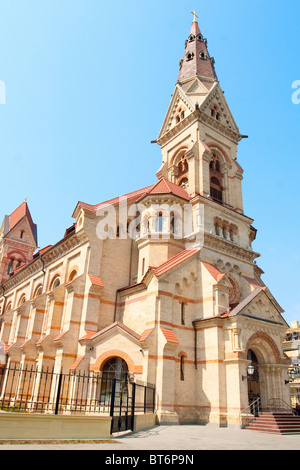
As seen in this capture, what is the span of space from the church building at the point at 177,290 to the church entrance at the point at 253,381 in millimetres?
119

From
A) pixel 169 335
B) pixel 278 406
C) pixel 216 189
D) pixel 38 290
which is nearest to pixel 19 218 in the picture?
pixel 38 290

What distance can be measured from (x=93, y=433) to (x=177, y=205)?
61.3 ft

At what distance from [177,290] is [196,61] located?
27.9 metres

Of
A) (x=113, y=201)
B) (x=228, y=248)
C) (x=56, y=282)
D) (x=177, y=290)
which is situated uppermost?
(x=113, y=201)

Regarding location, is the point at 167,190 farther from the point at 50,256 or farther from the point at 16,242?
the point at 16,242

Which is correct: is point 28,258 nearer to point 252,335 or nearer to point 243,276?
point 243,276

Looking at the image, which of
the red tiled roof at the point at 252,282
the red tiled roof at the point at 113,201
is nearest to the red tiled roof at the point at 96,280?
the red tiled roof at the point at 113,201

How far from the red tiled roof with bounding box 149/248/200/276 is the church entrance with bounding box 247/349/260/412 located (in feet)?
25.1

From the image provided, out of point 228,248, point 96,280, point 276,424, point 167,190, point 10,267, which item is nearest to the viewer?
point 276,424

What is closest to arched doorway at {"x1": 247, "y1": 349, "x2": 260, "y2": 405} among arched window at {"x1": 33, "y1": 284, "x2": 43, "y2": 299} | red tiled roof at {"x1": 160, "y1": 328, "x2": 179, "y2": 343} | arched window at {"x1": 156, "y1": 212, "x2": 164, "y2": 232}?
red tiled roof at {"x1": 160, "y1": 328, "x2": 179, "y2": 343}

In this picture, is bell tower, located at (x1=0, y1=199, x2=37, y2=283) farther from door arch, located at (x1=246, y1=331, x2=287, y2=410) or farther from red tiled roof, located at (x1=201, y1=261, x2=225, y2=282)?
door arch, located at (x1=246, y1=331, x2=287, y2=410)

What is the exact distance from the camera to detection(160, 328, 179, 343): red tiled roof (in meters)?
20.7

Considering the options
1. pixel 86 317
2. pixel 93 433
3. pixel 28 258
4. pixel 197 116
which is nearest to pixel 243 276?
pixel 86 317

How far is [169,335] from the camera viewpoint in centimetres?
2105
